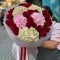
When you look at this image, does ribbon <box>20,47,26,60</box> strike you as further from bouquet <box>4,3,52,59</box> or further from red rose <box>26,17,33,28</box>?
red rose <box>26,17,33,28</box>

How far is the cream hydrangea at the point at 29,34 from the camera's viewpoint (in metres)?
2.66

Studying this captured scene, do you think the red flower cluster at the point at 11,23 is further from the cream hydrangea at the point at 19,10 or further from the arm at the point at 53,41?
the arm at the point at 53,41

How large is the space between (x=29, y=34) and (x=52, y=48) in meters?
0.52

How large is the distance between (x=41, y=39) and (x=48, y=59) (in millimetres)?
540

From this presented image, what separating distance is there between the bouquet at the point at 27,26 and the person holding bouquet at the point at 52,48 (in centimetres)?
25

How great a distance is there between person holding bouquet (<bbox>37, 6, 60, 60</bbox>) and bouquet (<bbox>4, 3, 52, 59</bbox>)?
9.7 inches

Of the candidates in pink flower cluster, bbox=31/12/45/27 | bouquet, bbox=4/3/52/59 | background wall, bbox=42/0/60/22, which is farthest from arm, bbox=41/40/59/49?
background wall, bbox=42/0/60/22

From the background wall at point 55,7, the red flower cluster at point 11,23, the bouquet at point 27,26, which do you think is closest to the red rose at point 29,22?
the bouquet at point 27,26

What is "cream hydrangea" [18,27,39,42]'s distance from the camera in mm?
2662

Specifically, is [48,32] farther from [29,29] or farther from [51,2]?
[51,2]

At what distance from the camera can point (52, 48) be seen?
3.04m

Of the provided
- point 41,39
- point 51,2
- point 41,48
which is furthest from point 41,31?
point 51,2

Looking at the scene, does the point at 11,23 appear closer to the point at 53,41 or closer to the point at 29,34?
the point at 29,34

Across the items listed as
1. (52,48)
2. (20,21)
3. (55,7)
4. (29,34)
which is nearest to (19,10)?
(20,21)
